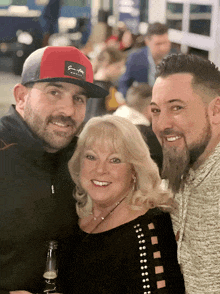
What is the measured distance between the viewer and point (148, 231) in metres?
1.19

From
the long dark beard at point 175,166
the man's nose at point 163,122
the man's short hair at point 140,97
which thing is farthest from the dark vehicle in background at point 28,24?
the long dark beard at point 175,166

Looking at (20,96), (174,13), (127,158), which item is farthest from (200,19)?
(20,96)

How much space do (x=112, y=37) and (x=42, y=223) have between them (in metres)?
0.68

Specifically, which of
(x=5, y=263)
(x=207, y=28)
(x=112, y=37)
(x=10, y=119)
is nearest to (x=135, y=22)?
(x=112, y=37)

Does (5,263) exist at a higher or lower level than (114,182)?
lower

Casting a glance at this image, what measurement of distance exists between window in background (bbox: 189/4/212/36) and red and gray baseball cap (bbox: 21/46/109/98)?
0.42 metres

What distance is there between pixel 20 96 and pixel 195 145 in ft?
1.84

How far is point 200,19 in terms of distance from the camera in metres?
1.33

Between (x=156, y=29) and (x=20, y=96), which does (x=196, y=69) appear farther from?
(x=20, y=96)

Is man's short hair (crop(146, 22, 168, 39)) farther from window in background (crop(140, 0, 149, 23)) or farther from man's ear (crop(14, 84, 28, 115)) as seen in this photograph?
man's ear (crop(14, 84, 28, 115))

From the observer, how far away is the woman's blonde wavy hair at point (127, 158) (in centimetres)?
121

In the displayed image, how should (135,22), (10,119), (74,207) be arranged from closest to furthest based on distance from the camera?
(10,119), (74,207), (135,22)

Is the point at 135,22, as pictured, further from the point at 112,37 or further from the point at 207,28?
the point at 207,28

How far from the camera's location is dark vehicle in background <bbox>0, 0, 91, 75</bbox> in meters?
1.19
